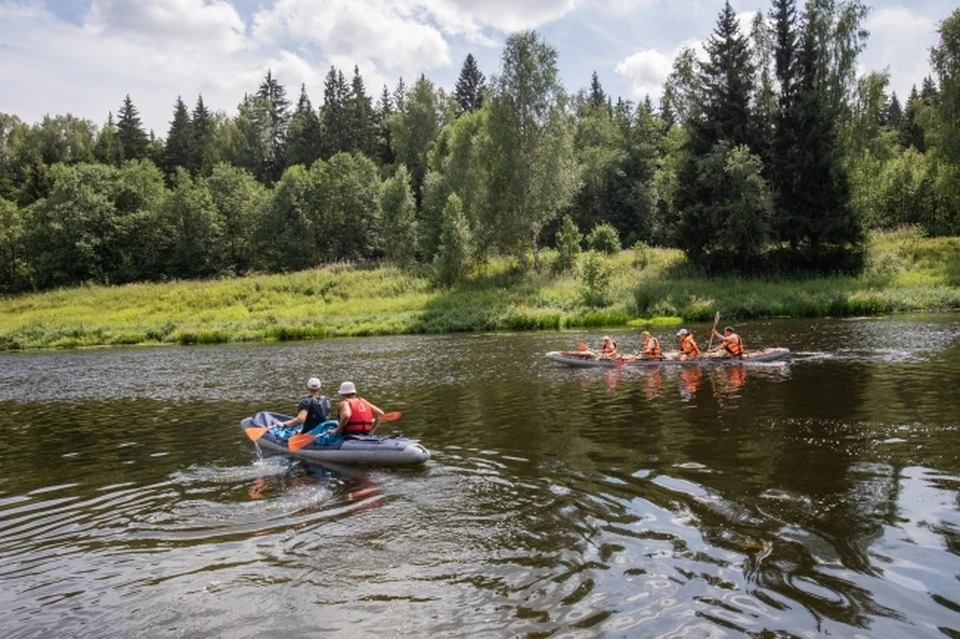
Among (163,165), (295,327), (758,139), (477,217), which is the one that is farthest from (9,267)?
(758,139)

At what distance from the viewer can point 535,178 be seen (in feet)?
152

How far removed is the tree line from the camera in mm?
42062

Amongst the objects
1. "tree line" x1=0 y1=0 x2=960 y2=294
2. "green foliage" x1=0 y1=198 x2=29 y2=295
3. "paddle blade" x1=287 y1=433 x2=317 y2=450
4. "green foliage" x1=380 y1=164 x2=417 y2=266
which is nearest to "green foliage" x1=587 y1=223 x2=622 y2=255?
"tree line" x1=0 y1=0 x2=960 y2=294

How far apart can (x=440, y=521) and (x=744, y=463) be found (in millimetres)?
4786

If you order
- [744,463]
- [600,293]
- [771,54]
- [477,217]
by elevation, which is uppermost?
[771,54]

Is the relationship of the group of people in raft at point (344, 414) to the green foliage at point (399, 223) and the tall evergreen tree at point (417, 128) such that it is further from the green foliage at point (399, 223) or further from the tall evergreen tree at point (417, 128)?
the tall evergreen tree at point (417, 128)

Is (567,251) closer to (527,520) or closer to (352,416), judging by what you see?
(352,416)

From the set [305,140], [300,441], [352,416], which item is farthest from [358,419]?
Answer: [305,140]

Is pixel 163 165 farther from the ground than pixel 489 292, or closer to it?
farther from the ground

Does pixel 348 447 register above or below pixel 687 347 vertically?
below

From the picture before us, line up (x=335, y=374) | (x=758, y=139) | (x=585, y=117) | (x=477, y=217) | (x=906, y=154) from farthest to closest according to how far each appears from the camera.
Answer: (x=585, y=117) < (x=906, y=154) < (x=477, y=217) < (x=758, y=139) < (x=335, y=374)

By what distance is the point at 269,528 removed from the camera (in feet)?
29.8

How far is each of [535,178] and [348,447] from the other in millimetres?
36465

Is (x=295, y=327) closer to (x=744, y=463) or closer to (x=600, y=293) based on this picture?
(x=600, y=293)
